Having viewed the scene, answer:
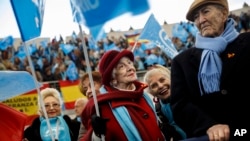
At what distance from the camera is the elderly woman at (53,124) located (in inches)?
133

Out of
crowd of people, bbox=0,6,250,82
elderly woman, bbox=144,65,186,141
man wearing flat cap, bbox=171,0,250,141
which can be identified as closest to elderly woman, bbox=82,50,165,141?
elderly woman, bbox=144,65,186,141

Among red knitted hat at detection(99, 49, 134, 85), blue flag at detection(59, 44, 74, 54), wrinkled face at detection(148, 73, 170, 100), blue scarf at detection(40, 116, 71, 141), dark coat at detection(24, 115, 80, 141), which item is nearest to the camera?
red knitted hat at detection(99, 49, 134, 85)

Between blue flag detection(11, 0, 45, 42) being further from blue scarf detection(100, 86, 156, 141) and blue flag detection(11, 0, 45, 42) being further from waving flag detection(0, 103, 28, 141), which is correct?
blue scarf detection(100, 86, 156, 141)

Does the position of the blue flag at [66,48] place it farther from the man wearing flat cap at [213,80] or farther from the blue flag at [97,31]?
the man wearing flat cap at [213,80]

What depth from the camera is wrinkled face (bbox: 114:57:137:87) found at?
105 inches

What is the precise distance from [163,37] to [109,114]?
2.08m

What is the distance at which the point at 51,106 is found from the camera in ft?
11.6

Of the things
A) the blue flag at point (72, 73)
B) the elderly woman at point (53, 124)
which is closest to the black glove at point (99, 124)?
the elderly woman at point (53, 124)

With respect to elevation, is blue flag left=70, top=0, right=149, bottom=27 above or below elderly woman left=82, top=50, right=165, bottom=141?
above

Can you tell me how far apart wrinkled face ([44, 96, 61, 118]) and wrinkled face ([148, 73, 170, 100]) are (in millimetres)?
1070

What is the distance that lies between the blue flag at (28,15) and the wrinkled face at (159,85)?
3.27ft

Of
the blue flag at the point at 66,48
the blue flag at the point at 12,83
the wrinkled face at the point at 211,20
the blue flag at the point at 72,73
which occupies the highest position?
the wrinkled face at the point at 211,20

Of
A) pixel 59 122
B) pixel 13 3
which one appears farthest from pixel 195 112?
pixel 59 122

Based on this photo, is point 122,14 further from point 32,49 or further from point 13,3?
point 32,49
